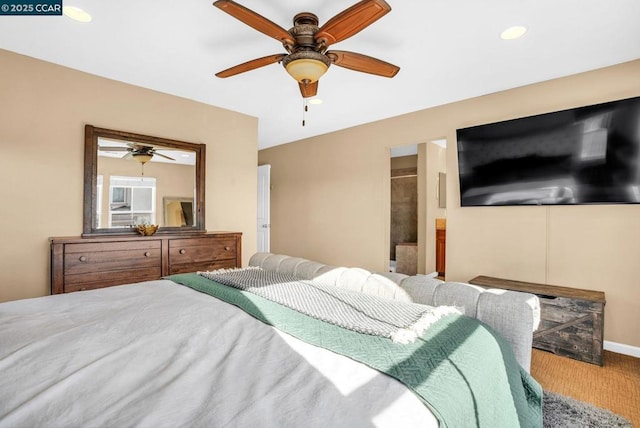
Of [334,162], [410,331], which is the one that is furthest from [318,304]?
[334,162]

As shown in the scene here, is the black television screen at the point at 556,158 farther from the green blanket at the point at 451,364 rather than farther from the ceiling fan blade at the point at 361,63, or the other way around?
the green blanket at the point at 451,364

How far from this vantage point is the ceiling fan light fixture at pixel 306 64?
78.4 inches

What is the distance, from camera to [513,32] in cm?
232

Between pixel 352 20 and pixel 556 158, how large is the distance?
248cm

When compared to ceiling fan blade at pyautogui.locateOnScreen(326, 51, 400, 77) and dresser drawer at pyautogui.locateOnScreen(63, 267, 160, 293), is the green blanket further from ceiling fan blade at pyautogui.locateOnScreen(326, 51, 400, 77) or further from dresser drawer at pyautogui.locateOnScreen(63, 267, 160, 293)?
dresser drawer at pyautogui.locateOnScreen(63, 267, 160, 293)

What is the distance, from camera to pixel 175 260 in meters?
3.13

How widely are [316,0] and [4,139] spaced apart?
272 cm

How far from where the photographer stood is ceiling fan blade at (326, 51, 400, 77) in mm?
2113

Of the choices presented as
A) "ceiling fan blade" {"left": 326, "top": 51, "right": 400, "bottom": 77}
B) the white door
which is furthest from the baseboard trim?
the white door

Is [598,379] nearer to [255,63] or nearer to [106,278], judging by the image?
[255,63]

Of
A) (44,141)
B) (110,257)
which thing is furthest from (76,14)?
(110,257)

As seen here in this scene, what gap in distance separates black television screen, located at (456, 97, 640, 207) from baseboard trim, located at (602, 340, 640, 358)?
1.26m

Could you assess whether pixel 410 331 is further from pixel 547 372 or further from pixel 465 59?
pixel 465 59

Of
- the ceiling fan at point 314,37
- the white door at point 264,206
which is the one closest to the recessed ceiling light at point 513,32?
the ceiling fan at point 314,37
